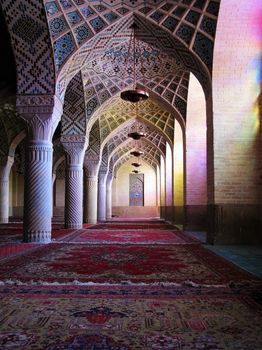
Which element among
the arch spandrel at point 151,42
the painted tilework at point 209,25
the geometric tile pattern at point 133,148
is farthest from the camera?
the geometric tile pattern at point 133,148

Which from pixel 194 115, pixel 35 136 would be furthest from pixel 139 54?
pixel 35 136

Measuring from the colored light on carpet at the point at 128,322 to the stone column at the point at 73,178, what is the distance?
868 cm

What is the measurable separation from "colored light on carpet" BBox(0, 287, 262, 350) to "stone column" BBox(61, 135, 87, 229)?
868 centimetres

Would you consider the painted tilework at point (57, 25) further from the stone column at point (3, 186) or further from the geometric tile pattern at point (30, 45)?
the stone column at point (3, 186)

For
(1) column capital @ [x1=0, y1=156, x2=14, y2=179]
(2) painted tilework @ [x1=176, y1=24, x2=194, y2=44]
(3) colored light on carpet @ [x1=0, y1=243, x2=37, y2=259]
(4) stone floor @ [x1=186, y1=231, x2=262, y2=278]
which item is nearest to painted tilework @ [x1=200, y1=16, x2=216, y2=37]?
(2) painted tilework @ [x1=176, y1=24, x2=194, y2=44]

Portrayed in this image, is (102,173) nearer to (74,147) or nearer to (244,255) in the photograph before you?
(74,147)

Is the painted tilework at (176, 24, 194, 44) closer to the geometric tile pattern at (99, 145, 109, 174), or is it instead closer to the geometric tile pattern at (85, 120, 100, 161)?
the geometric tile pattern at (85, 120, 100, 161)

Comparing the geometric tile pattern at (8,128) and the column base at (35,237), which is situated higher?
the geometric tile pattern at (8,128)

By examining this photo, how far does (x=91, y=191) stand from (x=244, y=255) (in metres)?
10.2

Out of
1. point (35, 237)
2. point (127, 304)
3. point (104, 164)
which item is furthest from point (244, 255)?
point (104, 164)

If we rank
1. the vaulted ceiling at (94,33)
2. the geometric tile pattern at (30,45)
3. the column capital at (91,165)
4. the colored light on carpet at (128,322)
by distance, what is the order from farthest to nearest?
the column capital at (91,165)
the vaulted ceiling at (94,33)
the geometric tile pattern at (30,45)
the colored light on carpet at (128,322)

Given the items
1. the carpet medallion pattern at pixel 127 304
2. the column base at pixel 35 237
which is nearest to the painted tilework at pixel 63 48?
the column base at pixel 35 237

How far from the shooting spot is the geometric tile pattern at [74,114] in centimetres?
1159

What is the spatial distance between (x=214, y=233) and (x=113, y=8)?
187 inches
